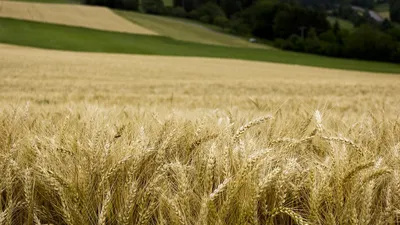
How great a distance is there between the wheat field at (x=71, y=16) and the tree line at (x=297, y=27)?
14.3 metres

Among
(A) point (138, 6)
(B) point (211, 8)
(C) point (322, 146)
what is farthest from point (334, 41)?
(C) point (322, 146)

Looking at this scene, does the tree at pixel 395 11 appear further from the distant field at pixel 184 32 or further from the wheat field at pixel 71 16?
the wheat field at pixel 71 16

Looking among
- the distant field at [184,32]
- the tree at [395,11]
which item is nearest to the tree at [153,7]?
the distant field at [184,32]

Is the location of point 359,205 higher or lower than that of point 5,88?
higher

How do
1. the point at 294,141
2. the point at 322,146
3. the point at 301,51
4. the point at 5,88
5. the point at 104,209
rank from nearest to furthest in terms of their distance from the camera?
the point at 104,209 < the point at 294,141 < the point at 322,146 < the point at 5,88 < the point at 301,51

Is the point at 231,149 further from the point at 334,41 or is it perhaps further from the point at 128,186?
the point at 334,41

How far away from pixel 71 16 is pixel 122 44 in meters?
15.1

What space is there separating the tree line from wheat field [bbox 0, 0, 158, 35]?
14.3m

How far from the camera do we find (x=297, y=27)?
58.6 m

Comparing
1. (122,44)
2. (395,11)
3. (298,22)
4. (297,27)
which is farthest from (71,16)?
(395,11)

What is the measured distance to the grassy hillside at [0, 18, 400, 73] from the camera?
3306 cm

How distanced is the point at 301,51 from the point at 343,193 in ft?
170

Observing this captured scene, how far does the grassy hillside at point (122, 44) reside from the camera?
33062mm

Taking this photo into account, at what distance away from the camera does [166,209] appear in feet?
3.39
